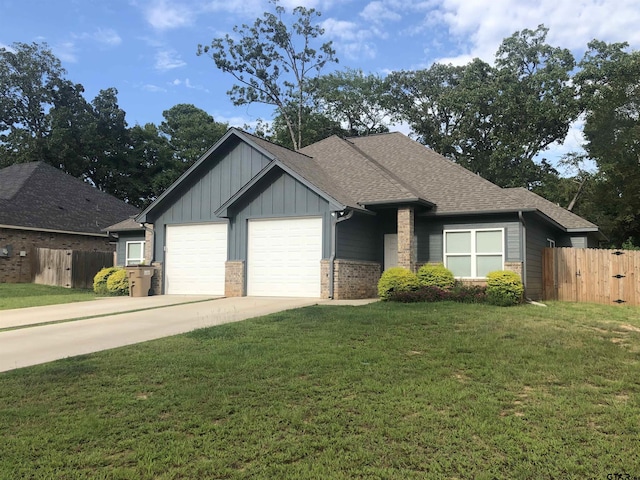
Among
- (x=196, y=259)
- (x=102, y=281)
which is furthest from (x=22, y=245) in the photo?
(x=196, y=259)

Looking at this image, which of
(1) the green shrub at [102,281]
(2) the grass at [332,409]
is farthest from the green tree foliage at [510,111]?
(2) the grass at [332,409]

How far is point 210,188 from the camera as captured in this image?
18391 millimetres

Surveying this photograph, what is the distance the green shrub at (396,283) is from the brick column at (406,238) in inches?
54.1

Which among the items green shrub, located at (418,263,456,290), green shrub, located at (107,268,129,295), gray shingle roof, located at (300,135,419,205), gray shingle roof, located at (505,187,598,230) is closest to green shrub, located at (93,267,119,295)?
green shrub, located at (107,268,129,295)

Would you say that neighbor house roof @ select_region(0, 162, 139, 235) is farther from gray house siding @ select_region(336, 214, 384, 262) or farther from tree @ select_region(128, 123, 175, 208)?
gray house siding @ select_region(336, 214, 384, 262)

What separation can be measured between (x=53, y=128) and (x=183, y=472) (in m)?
44.7

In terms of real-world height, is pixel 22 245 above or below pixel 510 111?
below

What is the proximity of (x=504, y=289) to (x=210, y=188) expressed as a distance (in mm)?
10775

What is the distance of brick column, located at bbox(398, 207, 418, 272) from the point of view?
1569cm

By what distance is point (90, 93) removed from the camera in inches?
1756

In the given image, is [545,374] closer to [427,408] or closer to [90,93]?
[427,408]

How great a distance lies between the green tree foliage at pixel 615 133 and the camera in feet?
98.3

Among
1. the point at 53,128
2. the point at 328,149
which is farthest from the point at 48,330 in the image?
the point at 53,128

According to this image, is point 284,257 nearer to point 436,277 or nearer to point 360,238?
point 360,238
